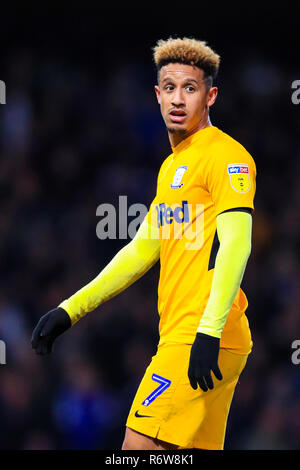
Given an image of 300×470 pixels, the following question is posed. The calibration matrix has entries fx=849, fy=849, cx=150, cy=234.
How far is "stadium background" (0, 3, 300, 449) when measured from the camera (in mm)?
7016

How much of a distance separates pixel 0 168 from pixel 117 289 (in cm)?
471

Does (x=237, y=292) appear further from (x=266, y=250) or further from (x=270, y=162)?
(x=270, y=162)

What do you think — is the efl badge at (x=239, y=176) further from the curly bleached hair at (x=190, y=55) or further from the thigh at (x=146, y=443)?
the thigh at (x=146, y=443)

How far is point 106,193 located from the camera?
8203 millimetres

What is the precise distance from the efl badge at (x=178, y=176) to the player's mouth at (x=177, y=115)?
213 mm

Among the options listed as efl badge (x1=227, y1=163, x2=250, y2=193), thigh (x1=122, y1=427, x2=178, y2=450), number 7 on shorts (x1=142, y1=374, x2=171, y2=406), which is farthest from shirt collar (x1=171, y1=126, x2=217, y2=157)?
thigh (x1=122, y1=427, x2=178, y2=450)

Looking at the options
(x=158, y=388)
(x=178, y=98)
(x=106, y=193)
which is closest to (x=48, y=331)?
(x=158, y=388)

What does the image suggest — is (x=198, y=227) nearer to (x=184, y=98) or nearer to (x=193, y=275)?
(x=193, y=275)

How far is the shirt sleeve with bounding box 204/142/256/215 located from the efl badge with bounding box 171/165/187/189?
147mm

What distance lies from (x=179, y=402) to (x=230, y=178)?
940mm

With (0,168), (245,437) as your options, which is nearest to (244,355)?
(245,437)

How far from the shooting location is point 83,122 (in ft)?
28.8

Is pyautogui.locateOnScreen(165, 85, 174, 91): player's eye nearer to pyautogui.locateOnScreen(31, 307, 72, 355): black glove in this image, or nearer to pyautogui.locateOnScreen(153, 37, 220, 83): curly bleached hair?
pyautogui.locateOnScreen(153, 37, 220, 83): curly bleached hair
